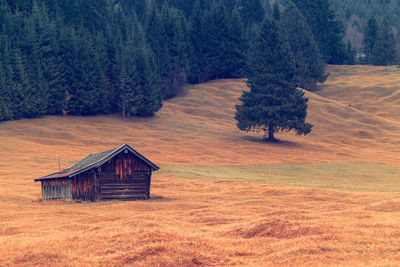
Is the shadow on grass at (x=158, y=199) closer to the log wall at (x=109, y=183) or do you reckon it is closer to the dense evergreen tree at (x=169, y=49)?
the log wall at (x=109, y=183)

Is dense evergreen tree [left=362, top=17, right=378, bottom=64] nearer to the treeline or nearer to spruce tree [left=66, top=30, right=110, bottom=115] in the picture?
the treeline

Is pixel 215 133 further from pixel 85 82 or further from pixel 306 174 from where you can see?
pixel 306 174

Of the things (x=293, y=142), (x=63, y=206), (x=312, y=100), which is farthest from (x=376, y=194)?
(x=312, y=100)

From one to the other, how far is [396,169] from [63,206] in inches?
1410

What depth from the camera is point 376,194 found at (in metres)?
35.2

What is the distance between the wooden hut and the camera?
3566 cm

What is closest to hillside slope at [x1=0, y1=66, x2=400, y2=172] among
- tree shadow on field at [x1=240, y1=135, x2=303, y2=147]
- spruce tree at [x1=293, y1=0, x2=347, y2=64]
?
tree shadow on field at [x1=240, y1=135, x2=303, y2=147]

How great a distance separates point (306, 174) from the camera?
171 feet

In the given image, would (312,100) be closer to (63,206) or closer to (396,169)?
(396,169)

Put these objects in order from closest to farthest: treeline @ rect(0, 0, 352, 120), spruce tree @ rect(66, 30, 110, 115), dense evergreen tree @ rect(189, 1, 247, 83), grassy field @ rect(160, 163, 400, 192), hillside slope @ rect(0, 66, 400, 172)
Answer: grassy field @ rect(160, 163, 400, 192), hillside slope @ rect(0, 66, 400, 172), treeline @ rect(0, 0, 352, 120), spruce tree @ rect(66, 30, 110, 115), dense evergreen tree @ rect(189, 1, 247, 83)

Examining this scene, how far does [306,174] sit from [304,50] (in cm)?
7050

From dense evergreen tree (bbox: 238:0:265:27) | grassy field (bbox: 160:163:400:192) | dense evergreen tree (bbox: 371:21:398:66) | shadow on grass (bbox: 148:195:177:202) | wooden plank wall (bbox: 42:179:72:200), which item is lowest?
grassy field (bbox: 160:163:400:192)

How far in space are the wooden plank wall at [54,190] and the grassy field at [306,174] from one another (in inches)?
548

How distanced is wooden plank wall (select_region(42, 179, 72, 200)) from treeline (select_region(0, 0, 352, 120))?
4072 centimetres
